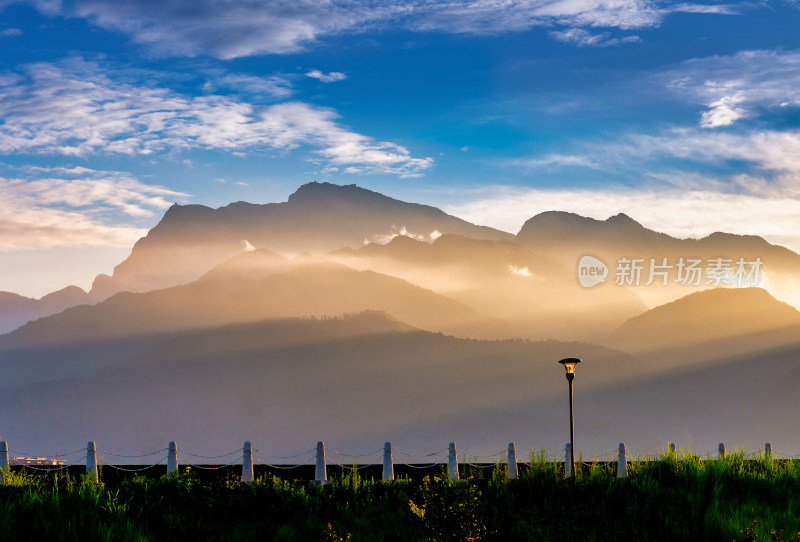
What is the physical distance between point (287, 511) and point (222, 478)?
2.40 metres

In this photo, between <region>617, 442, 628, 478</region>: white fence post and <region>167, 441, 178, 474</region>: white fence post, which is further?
<region>617, 442, 628, 478</region>: white fence post

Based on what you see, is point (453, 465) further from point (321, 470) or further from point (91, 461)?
point (91, 461)

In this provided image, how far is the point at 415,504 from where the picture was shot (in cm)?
1833

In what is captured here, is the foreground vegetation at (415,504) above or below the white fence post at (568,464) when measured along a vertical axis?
below

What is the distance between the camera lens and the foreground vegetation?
17.7 m

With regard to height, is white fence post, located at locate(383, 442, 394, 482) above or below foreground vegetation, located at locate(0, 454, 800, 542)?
above

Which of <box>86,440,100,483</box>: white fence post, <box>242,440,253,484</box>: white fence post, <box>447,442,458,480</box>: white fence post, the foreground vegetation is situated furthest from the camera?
<box>447,442,458,480</box>: white fence post

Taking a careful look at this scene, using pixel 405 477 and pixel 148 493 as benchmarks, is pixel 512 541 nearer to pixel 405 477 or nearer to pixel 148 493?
pixel 405 477

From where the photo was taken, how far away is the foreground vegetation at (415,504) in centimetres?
1772

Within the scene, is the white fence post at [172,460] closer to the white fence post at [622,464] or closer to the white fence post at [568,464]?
the white fence post at [568,464]

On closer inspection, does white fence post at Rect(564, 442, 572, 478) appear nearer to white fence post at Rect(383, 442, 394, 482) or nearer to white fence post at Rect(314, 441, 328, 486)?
white fence post at Rect(383, 442, 394, 482)

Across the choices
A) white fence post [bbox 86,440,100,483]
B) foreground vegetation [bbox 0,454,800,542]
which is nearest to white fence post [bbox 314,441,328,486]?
foreground vegetation [bbox 0,454,800,542]

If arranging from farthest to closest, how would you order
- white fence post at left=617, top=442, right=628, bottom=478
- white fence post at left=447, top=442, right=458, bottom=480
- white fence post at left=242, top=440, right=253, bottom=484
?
1. white fence post at left=617, top=442, right=628, bottom=478
2. white fence post at left=447, top=442, right=458, bottom=480
3. white fence post at left=242, top=440, right=253, bottom=484

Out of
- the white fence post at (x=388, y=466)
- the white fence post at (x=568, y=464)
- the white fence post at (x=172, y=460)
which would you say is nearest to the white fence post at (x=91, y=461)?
the white fence post at (x=172, y=460)
